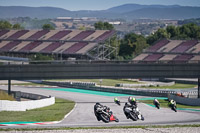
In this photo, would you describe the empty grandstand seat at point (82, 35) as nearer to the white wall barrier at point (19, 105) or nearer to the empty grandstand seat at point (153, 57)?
the empty grandstand seat at point (153, 57)

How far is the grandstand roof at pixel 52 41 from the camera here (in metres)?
129

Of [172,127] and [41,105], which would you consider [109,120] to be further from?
[41,105]

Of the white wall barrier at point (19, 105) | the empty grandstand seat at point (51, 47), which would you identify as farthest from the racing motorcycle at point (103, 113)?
the empty grandstand seat at point (51, 47)

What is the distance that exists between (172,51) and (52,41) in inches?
1489

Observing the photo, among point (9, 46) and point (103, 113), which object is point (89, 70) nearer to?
point (103, 113)

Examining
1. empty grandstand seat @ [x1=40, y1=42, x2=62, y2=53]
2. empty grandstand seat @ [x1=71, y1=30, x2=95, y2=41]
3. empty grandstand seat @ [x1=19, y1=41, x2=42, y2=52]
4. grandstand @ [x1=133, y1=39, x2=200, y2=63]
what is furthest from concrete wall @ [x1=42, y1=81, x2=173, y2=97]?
empty grandstand seat @ [x1=71, y1=30, x2=95, y2=41]

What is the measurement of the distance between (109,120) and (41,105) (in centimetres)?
1965

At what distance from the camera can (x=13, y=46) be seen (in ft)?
469

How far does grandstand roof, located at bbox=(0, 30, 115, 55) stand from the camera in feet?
424

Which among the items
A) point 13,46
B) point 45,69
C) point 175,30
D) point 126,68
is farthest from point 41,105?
point 175,30

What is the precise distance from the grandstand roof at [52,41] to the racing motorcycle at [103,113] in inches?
3395

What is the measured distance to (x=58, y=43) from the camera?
137500mm

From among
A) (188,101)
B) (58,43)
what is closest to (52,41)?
(58,43)

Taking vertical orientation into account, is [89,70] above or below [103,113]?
below
